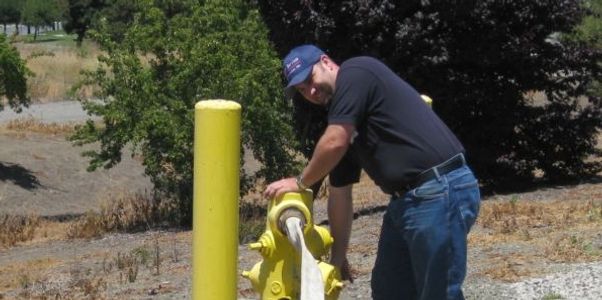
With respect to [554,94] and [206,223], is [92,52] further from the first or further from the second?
[206,223]

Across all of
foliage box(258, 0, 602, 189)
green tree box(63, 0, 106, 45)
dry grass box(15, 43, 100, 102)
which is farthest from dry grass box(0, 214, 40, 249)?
green tree box(63, 0, 106, 45)

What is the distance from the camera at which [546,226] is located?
31.4ft

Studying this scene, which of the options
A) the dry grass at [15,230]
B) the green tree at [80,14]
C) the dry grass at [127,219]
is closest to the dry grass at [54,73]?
the green tree at [80,14]

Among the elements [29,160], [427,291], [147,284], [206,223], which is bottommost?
[29,160]

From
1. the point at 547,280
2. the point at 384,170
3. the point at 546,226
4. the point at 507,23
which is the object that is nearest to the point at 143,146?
the point at 507,23

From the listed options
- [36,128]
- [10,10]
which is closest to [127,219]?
[36,128]

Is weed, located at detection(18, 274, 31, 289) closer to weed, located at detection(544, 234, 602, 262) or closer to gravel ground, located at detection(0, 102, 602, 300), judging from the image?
gravel ground, located at detection(0, 102, 602, 300)

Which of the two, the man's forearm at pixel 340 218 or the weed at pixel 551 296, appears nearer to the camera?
the man's forearm at pixel 340 218

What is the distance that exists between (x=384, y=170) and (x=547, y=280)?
292 cm

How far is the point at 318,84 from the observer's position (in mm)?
4738

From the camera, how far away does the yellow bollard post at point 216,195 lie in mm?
4504

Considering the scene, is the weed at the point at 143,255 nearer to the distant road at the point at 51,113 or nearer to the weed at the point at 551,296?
the weed at the point at 551,296

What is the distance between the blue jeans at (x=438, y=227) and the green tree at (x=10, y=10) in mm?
70004

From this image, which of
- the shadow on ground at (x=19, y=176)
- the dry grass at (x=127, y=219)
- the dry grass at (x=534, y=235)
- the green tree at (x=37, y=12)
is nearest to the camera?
the dry grass at (x=534, y=235)
